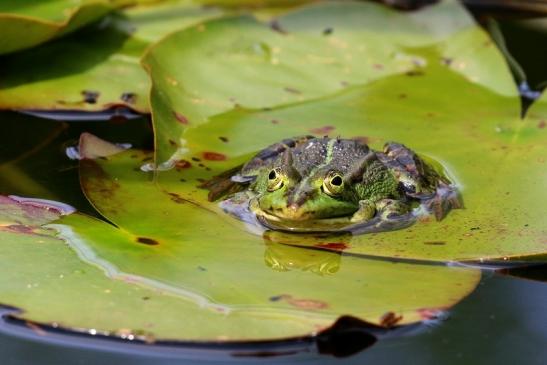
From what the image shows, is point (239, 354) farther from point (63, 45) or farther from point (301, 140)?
point (63, 45)

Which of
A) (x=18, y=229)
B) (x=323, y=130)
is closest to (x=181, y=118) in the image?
(x=323, y=130)

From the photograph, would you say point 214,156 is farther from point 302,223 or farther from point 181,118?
point 302,223

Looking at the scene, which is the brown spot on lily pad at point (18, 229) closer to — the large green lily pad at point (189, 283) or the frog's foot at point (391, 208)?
the large green lily pad at point (189, 283)

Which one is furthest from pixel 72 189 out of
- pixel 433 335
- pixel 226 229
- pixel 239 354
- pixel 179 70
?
pixel 433 335

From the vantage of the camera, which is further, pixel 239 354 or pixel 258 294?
pixel 258 294

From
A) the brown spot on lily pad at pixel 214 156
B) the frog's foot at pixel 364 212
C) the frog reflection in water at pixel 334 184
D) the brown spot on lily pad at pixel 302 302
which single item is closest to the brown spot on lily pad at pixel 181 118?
the brown spot on lily pad at pixel 214 156

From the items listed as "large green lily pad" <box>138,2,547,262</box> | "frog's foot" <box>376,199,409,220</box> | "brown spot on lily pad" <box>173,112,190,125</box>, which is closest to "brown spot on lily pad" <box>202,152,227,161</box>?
"large green lily pad" <box>138,2,547,262</box>

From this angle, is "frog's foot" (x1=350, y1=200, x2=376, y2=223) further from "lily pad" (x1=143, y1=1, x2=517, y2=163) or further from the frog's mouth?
"lily pad" (x1=143, y1=1, x2=517, y2=163)

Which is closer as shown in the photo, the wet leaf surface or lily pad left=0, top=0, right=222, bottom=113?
the wet leaf surface
